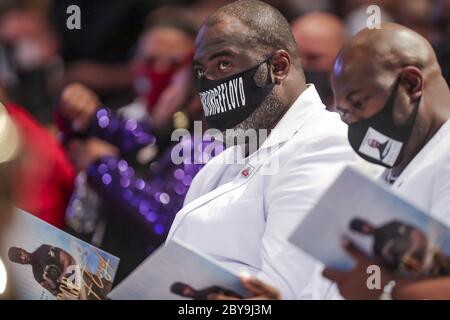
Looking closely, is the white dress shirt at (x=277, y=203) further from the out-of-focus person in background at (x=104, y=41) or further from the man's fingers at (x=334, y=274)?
the out-of-focus person in background at (x=104, y=41)

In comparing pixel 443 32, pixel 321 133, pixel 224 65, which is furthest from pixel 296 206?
pixel 443 32

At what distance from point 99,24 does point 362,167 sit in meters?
2.79

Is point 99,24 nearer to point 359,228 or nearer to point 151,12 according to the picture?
point 151,12

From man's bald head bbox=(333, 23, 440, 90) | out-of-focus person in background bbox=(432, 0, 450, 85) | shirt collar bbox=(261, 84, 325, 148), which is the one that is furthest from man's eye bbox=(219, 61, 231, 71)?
out-of-focus person in background bbox=(432, 0, 450, 85)

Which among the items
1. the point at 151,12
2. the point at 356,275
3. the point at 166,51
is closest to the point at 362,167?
the point at 356,275

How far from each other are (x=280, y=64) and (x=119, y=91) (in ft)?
7.19

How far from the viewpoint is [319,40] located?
482 centimetres

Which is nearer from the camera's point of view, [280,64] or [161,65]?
[280,64]

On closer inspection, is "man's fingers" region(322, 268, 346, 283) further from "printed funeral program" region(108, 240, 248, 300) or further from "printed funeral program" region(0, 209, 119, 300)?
"printed funeral program" region(0, 209, 119, 300)

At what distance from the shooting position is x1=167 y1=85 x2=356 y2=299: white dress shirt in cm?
313

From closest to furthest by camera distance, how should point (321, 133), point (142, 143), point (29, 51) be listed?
point (321, 133) → point (142, 143) → point (29, 51)

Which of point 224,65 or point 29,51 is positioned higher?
point 224,65

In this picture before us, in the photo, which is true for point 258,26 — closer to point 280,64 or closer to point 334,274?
point 280,64

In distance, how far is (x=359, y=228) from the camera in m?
2.55
